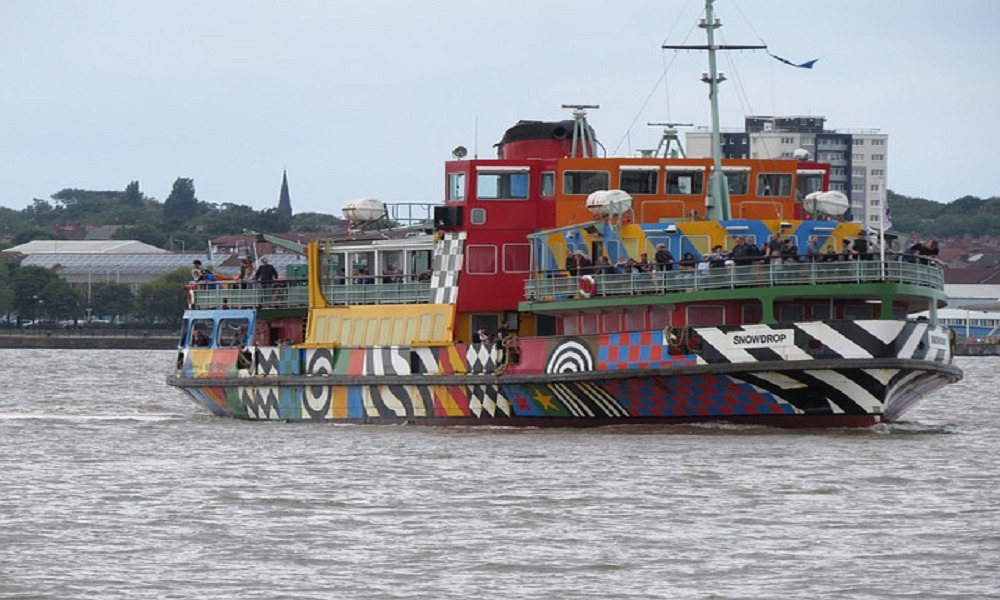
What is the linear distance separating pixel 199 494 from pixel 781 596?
35.1 ft

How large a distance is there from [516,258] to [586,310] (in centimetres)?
333

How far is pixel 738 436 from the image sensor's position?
3606 centimetres

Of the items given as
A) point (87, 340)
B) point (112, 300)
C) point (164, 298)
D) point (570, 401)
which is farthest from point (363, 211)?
point (112, 300)

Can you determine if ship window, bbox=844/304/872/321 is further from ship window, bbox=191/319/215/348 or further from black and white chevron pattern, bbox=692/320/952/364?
ship window, bbox=191/319/215/348

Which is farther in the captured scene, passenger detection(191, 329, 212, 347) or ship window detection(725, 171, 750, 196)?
passenger detection(191, 329, 212, 347)

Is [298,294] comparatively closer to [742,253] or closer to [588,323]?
[588,323]

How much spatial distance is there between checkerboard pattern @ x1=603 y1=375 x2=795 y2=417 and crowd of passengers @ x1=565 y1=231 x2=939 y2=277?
2.01m

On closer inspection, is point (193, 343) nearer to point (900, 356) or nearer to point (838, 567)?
point (900, 356)

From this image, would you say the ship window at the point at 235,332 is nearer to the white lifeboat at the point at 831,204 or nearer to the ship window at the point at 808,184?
the ship window at the point at 808,184

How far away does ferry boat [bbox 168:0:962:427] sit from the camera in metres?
35.9

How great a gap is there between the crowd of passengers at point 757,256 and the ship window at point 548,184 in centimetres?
264

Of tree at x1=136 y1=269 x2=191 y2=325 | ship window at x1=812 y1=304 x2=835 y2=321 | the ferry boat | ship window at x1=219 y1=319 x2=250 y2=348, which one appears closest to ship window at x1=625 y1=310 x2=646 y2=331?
the ferry boat

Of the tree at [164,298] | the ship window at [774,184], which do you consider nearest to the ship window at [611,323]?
the ship window at [774,184]

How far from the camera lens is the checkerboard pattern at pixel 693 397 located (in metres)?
36.2
